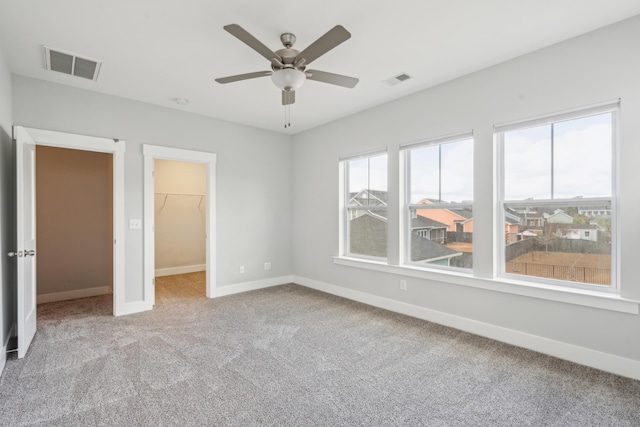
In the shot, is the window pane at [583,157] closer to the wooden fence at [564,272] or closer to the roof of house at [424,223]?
the wooden fence at [564,272]

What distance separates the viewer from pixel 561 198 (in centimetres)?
285

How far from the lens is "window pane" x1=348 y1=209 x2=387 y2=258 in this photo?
14.6 feet

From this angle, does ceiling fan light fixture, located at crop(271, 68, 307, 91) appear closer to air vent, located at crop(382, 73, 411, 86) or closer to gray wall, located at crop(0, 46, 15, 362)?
air vent, located at crop(382, 73, 411, 86)

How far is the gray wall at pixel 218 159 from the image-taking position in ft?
11.9

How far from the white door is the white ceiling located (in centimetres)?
94

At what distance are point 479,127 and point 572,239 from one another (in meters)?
1.38

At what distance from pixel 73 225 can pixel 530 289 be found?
613 cm

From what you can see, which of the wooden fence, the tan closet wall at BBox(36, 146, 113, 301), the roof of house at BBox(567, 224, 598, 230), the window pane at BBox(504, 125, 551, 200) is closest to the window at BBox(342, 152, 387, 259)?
the window pane at BBox(504, 125, 551, 200)

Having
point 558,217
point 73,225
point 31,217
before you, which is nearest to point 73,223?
point 73,225

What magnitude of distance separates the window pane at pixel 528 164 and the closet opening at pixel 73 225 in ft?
17.2

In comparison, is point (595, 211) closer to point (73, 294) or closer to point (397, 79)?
point (397, 79)

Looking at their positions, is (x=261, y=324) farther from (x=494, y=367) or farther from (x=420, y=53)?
(x=420, y=53)

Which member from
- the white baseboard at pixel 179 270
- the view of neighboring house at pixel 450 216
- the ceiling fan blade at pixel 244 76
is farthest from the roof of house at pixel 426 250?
the white baseboard at pixel 179 270

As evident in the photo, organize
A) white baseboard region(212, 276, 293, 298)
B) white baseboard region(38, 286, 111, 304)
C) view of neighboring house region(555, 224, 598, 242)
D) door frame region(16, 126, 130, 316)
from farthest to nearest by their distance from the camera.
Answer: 1. white baseboard region(212, 276, 293, 298)
2. white baseboard region(38, 286, 111, 304)
3. door frame region(16, 126, 130, 316)
4. view of neighboring house region(555, 224, 598, 242)
